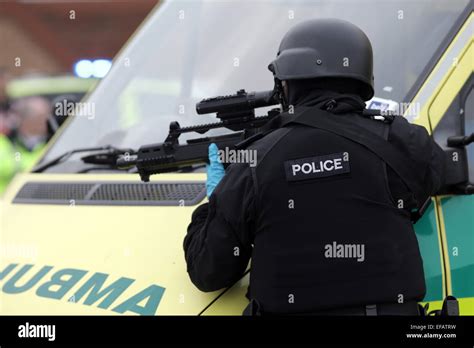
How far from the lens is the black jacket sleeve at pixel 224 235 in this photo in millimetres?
2611

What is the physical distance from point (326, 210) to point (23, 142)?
277 inches

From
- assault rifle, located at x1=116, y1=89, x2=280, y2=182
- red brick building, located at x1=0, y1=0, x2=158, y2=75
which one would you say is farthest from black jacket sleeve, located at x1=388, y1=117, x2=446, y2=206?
red brick building, located at x1=0, y1=0, x2=158, y2=75

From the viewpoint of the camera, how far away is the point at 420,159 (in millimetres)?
2668

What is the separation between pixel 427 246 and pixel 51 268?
134 centimetres

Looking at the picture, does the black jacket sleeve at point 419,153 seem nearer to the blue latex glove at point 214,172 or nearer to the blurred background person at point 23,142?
the blue latex glove at point 214,172

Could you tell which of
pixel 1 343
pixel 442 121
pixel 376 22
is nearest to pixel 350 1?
pixel 376 22

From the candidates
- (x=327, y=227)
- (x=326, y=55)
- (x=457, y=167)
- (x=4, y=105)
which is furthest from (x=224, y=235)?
(x=4, y=105)

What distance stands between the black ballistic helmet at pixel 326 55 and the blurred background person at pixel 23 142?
603cm

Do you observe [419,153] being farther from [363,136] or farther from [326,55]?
[326,55]

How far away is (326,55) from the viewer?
2.70 m

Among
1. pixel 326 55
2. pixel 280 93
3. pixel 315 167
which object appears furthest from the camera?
pixel 280 93

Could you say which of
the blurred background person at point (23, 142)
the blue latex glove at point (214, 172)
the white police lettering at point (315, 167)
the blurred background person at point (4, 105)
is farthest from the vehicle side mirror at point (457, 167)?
the blurred background person at point (4, 105)

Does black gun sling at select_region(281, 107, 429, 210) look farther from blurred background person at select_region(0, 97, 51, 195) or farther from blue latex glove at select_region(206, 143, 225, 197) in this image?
blurred background person at select_region(0, 97, 51, 195)

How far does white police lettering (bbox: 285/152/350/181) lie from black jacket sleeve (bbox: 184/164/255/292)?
0.13 m
